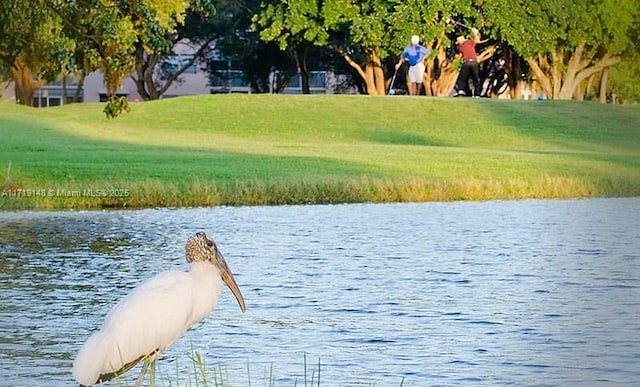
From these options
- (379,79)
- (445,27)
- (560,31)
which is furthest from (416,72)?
(379,79)

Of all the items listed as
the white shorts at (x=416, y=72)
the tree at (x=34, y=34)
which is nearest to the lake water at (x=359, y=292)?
the tree at (x=34, y=34)

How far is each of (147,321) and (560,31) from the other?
52.1 m

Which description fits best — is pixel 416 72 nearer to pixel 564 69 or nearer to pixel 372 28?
pixel 372 28

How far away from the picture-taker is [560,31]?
196 ft

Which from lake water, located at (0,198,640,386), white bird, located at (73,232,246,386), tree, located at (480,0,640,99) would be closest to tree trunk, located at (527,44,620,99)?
tree, located at (480,0,640,99)

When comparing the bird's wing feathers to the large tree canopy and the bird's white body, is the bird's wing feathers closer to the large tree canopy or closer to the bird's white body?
the bird's white body

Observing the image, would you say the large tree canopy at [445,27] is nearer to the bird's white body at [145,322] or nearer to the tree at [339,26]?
the tree at [339,26]

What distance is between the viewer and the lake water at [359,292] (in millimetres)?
12391

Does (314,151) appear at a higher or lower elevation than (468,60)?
lower

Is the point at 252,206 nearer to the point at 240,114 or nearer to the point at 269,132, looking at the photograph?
the point at 269,132

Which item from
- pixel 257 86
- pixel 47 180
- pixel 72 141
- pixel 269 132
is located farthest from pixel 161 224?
pixel 257 86

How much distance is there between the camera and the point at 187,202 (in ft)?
89.0

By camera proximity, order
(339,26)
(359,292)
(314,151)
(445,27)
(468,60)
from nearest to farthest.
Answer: (359,292)
(314,151)
(468,60)
(445,27)
(339,26)

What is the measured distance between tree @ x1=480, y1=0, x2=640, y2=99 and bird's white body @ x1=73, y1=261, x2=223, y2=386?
5003cm
